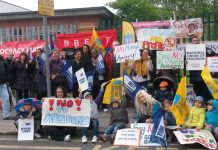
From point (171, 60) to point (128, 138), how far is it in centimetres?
297

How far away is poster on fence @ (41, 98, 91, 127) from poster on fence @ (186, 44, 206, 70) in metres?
2.86

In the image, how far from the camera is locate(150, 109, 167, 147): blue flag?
7555 millimetres

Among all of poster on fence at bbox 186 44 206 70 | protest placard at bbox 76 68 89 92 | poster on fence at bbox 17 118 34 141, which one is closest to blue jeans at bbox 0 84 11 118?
poster on fence at bbox 17 118 34 141

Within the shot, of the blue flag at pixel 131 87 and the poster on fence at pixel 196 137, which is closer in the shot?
the poster on fence at pixel 196 137

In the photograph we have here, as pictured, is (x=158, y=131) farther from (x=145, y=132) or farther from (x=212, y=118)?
(x=212, y=118)

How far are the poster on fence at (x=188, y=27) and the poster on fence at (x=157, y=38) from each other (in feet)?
1.83

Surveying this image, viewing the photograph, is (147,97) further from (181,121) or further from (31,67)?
(31,67)

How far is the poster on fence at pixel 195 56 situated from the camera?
387 inches

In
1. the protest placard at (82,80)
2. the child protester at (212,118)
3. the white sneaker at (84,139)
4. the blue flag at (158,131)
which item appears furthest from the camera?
the protest placard at (82,80)

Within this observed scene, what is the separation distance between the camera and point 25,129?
8648 millimetres

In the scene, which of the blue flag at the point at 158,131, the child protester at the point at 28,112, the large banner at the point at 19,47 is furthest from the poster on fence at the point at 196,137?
the large banner at the point at 19,47

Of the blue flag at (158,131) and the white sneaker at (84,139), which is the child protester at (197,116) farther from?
the white sneaker at (84,139)

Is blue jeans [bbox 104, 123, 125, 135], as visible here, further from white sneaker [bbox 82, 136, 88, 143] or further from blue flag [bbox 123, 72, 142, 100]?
blue flag [bbox 123, 72, 142, 100]

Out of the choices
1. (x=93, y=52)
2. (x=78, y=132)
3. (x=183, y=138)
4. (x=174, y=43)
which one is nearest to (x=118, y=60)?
(x=93, y=52)
